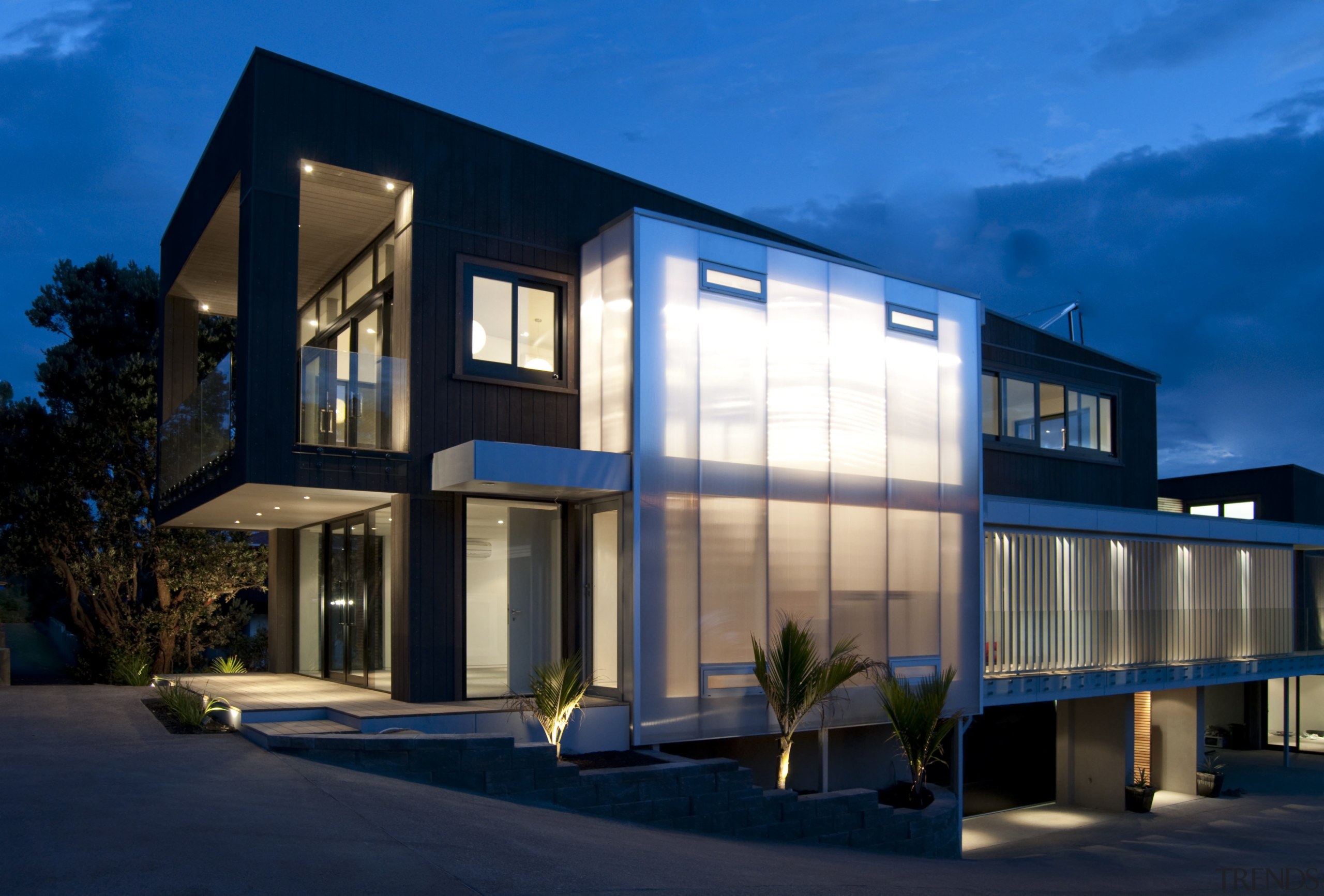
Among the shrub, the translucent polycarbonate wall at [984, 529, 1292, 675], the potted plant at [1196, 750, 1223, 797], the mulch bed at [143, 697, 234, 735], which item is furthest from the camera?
the potted plant at [1196, 750, 1223, 797]

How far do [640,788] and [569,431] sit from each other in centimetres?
440

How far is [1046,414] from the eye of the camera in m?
19.3

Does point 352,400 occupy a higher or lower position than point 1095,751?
higher

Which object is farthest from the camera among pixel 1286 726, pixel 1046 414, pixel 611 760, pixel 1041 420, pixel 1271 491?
pixel 1271 491

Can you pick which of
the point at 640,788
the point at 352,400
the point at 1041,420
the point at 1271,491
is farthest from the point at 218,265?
the point at 1271,491

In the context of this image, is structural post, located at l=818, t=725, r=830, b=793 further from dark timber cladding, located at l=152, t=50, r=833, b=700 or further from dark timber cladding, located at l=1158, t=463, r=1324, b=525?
dark timber cladding, located at l=1158, t=463, r=1324, b=525

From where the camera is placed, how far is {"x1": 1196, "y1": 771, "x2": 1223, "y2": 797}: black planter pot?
19.1m

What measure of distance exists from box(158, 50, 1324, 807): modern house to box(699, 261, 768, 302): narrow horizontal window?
0.03 meters


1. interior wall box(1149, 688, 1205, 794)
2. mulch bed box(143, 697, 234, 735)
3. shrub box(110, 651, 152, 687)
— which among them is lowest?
interior wall box(1149, 688, 1205, 794)

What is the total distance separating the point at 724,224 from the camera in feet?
47.2

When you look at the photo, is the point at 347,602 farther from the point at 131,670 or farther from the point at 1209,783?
the point at 1209,783

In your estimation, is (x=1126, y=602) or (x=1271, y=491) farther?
(x=1271, y=491)

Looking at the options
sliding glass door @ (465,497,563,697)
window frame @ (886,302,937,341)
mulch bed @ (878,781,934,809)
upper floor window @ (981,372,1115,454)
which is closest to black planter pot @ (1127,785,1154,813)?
upper floor window @ (981,372,1115,454)

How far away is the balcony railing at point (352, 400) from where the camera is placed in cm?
1081
